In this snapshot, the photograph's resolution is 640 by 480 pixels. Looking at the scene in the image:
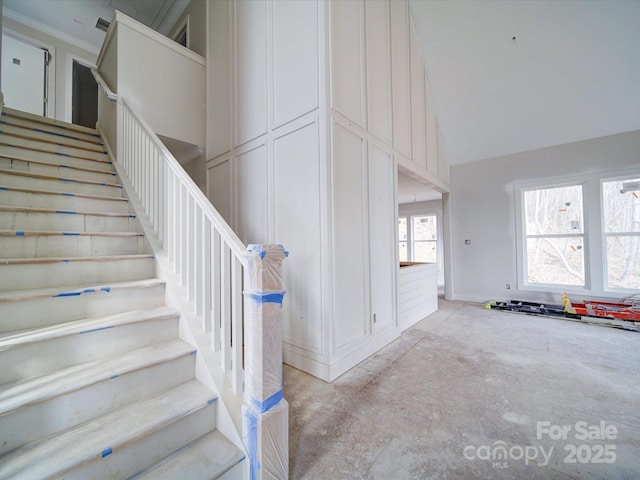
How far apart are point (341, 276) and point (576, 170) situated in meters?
4.78

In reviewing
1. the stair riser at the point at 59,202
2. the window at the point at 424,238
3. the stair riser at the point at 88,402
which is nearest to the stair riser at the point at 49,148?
the stair riser at the point at 59,202

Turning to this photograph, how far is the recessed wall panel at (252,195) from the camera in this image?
280cm

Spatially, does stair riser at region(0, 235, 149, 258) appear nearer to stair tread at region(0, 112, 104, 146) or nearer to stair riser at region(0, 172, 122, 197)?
stair riser at region(0, 172, 122, 197)

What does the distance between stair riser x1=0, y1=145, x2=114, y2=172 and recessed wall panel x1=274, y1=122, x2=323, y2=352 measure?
209 cm

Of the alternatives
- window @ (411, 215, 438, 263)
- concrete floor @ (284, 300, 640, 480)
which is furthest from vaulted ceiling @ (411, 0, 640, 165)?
window @ (411, 215, 438, 263)

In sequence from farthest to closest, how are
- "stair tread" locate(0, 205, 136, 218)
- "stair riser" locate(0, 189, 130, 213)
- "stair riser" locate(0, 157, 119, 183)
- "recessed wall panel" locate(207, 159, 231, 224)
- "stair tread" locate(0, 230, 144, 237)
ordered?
"recessed wall panel" locate(207, 159, 231, 224)
"stair riser" locate(0, 157, 119, 183)
"stair riser" locate(0, 189, 130, 213)
"stair tread" locate(0, 205, 136, 218)
"stair tread" locate(0, 230, 144, 237)

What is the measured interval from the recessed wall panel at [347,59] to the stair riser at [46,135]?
10.0 feet

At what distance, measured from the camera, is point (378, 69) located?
301cm

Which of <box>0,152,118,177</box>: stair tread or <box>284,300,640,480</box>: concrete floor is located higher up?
<box>0,152,118,177</box>: stair tread

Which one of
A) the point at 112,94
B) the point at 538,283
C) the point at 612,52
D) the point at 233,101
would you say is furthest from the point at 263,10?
the point at 538,283

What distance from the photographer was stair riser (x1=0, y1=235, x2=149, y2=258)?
1.65 meters

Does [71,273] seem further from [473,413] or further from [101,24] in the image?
[101,24]

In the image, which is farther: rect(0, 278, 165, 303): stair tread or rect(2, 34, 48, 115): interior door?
rect(2, 34, 48, 115): interior door

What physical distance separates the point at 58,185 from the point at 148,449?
242 cm
